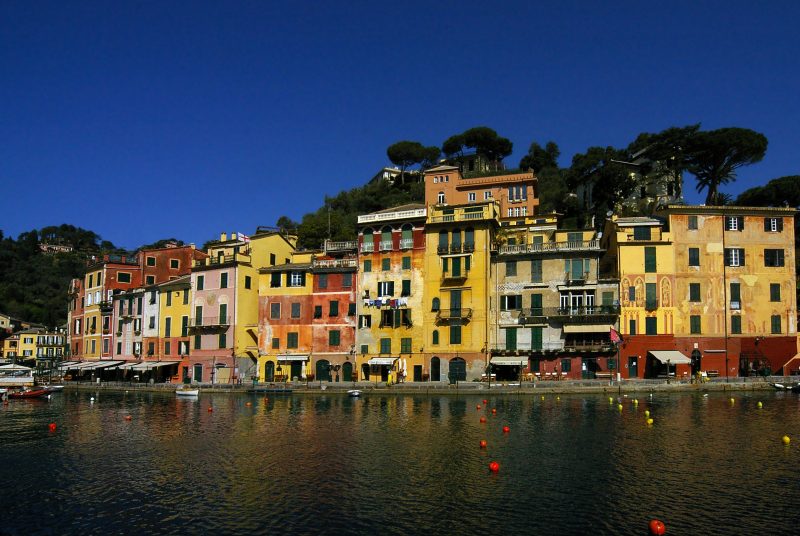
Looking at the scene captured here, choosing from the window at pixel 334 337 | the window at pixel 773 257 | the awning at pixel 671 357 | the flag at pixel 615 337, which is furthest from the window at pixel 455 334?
the window at pixel 773 257

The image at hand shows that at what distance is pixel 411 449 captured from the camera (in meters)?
33.1

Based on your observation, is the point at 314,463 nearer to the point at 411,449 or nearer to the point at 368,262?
the point at 411,449

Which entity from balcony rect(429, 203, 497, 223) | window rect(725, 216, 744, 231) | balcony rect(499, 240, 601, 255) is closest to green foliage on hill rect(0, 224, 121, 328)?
balcony rect(429, 203, 497, 223)

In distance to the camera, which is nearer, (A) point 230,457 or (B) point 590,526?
(B) point 590,526

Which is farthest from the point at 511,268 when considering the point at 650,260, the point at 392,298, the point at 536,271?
the point at 650,260

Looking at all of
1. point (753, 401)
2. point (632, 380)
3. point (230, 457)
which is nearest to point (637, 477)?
point (230, 457)

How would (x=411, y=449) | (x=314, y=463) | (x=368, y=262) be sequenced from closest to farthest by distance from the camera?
(x=314, y=463) → (x=411, y=449) → (x=368, y=262)

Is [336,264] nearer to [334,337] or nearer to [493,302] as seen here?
[334,337]

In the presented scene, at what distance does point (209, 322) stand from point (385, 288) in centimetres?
2109

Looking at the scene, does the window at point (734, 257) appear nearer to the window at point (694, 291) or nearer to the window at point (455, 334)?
the window at point (694, 291)

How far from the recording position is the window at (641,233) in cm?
6400

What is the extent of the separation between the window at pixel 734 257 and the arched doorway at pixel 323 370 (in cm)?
4174

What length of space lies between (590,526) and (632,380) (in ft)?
133

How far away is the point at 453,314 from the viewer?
216 ft
